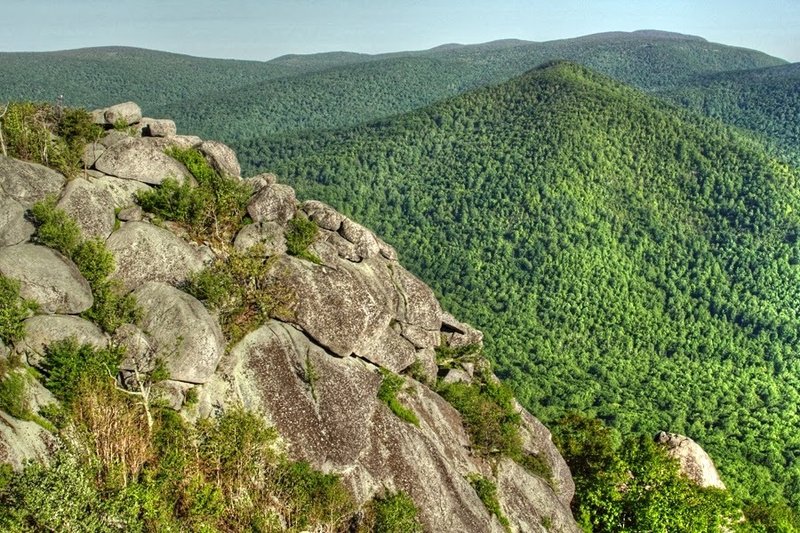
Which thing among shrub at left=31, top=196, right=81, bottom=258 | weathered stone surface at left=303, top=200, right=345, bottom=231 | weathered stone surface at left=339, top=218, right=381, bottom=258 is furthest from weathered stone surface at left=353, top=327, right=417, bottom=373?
shrub at left=31, top=196, right=81, bottom=258

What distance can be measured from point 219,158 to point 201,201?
18.5 feet

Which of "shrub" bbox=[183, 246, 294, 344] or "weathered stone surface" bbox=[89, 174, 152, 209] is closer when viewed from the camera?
"shrub" bbox=[183, 246, 294, 344]

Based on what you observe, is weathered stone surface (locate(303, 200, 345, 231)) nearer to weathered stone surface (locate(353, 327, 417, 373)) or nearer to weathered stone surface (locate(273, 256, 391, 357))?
weathered stone surface (locate(273, 256, 391, 357))

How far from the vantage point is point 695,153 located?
538 feet

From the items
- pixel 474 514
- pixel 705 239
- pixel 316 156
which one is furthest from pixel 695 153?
pixel 474 514

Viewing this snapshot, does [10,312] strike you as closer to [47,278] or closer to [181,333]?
[47,278]

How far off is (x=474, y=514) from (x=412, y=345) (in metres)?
9.21

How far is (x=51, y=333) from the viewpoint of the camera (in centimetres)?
2339

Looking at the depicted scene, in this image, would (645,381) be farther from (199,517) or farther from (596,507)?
(199,517)

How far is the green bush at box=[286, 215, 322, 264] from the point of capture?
99.6 feet

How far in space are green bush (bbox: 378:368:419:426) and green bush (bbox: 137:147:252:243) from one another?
10246mm

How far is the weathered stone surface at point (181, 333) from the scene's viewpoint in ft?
81.7

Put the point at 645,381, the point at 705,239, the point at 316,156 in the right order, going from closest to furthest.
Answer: the point at 645,381 → the point at 705,239 → the point at 316,156

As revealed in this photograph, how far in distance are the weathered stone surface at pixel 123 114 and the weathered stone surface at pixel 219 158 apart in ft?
13.3
